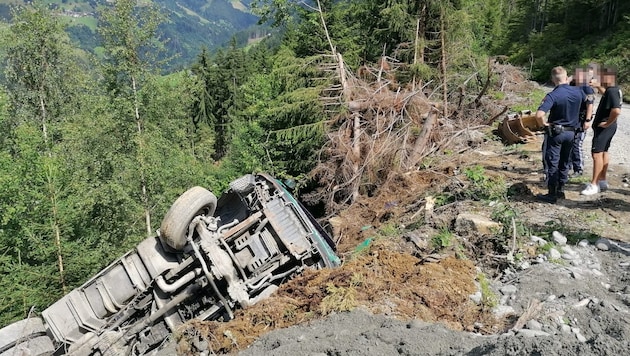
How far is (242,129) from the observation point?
20672 millimetres

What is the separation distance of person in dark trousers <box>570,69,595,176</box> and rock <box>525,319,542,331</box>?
361 centimetres

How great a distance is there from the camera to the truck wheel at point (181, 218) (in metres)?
6.11

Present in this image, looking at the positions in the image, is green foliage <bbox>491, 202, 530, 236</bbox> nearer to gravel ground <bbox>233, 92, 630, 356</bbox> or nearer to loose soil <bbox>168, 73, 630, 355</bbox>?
loose soil <bbox>168, 73, 630, 355</bbox>

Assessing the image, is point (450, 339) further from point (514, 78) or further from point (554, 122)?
point (514, 78)

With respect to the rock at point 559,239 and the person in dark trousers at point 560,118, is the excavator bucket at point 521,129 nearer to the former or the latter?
the person in dark trousers at point 560,118

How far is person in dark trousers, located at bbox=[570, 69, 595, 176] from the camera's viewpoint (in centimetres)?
645

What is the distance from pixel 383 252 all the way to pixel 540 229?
6.79ft

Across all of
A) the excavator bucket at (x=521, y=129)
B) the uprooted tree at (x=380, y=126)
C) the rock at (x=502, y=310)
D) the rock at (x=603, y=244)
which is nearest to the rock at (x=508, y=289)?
the rock at (x=502, y=310)

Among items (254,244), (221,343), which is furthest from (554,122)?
(221,343)

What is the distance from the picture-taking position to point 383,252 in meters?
5.91

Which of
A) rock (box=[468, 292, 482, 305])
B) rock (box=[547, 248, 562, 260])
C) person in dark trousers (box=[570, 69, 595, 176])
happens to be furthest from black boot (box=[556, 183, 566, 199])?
rock (box=[468, 292, 482, 305])

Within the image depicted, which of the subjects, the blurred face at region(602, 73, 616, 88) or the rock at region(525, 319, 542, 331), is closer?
the rock at region(525, 319, 542, 331)

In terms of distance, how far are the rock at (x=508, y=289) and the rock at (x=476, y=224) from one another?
1080 millimetres

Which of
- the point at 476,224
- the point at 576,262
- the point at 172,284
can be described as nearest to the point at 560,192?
the point at 476,224
